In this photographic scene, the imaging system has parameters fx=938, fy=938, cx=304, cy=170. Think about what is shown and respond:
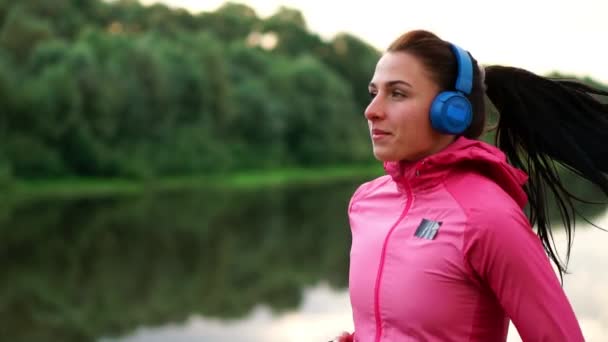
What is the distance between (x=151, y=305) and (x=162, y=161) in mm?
26744

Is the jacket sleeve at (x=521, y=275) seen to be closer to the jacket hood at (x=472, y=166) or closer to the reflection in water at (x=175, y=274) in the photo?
the jacket hood at (x=472, y=166)

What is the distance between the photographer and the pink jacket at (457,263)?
171 cm

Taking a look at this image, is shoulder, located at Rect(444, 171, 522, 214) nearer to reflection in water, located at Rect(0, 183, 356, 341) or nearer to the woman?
the woman

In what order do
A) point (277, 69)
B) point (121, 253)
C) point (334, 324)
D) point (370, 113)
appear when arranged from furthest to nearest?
point (277, 69) → point (121, 253) → point (334, 324) → point (370, 113)

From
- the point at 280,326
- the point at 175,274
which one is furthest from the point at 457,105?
the point at 175,274

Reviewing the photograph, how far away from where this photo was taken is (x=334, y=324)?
14297 mm

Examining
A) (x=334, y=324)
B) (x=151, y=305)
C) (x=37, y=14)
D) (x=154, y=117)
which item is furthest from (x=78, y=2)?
(x=334, y=324)

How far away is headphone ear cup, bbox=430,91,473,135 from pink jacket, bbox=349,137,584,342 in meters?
0.03

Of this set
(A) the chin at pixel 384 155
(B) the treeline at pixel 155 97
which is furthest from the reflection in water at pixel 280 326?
(B) the treeline at pixel 155 97

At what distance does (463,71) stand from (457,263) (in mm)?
403

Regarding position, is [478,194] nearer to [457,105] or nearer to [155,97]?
[457,105]

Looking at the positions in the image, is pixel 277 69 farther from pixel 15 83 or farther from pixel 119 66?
pixel 15 83

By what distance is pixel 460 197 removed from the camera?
1.81 meters

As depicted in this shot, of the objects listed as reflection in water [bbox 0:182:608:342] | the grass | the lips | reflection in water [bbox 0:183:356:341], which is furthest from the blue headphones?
the grass
